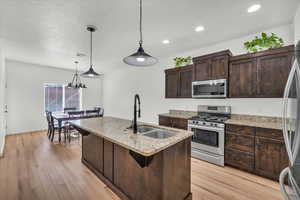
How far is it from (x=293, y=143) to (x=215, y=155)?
1.82 meters

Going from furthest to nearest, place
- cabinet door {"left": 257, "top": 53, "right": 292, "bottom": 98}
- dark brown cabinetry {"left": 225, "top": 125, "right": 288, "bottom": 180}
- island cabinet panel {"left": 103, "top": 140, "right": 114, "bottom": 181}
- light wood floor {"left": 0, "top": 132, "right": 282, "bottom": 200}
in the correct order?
cabinet door {"left": 257, "top": 53, "right": 292, "bottom": 98}
dark brown cabinetry {"left": 225, "top": 125, "right": 288, "bottom": 180}
island cabinet panel {"left": 103, "top": 140, "right": 114, "bottom": 181}
light wood floor {"left": 0, "top": 132, "right": 282, "bottom": 200}

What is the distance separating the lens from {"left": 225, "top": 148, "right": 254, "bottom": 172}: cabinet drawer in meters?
2.46

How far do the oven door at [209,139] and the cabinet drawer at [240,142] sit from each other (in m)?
0.12

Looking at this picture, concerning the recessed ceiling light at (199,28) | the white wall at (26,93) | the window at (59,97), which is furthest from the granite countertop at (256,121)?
the white wall at (26,93)

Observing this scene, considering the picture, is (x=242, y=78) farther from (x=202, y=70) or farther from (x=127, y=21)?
(x=127, y=21)

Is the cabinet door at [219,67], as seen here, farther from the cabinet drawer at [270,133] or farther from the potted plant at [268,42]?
the cabinet drawer at [270,133]

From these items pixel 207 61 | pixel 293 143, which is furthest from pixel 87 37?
pixel 293 143

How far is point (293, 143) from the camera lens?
121cm

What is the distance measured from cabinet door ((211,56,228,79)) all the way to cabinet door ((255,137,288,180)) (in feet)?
4.74

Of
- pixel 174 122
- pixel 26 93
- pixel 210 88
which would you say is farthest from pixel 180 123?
pixel 26 93

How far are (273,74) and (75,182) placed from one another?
158 inches

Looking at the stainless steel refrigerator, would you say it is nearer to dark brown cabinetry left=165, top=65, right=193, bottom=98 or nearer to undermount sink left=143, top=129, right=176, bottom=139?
undermount sink left=143, top=129, right=176, bottom=139

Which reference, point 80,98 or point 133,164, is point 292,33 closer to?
point 133,164

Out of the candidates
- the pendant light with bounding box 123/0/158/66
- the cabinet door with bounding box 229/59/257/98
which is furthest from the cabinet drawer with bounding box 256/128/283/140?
the pendant light with bounding box 123/0/158/66
